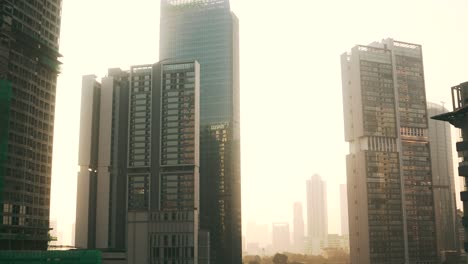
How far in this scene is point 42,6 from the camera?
145 m

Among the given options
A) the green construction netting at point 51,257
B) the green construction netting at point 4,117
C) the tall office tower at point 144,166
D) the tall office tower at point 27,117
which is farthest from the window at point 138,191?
the green construction netting at point 4,117

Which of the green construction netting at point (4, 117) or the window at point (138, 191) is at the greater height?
the green construction netting at point (4, 117)

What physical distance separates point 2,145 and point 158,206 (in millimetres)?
69464

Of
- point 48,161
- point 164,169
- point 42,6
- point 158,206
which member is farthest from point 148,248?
point 42,6

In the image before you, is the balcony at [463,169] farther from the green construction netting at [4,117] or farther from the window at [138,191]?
the window at [138,191]

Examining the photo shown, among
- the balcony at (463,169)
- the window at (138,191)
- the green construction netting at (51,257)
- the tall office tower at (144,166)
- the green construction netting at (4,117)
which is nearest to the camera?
the balcony at (463,169)

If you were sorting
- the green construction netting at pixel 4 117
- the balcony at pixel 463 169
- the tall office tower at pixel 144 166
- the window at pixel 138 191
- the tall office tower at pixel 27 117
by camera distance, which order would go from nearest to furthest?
the balcony at pixel 463 169 → the green construction netting at pixel 4 117 → the tall office tower at pixel 27 117 → the tall office tower at pixel 144 166 → the window at pixel 138 191

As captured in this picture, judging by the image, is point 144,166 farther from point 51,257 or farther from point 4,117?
point 51,257

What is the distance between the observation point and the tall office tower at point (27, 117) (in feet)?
419

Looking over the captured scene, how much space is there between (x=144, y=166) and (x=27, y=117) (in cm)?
5832

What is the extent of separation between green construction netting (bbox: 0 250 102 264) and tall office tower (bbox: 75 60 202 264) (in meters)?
49.1

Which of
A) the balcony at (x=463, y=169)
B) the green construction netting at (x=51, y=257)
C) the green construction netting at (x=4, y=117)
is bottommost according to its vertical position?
the green construction netting at (x=51, y=257)

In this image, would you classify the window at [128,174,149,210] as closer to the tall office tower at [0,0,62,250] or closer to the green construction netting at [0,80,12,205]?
the tall office tower at [0,0,62,250]

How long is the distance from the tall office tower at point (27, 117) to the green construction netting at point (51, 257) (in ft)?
19.8
